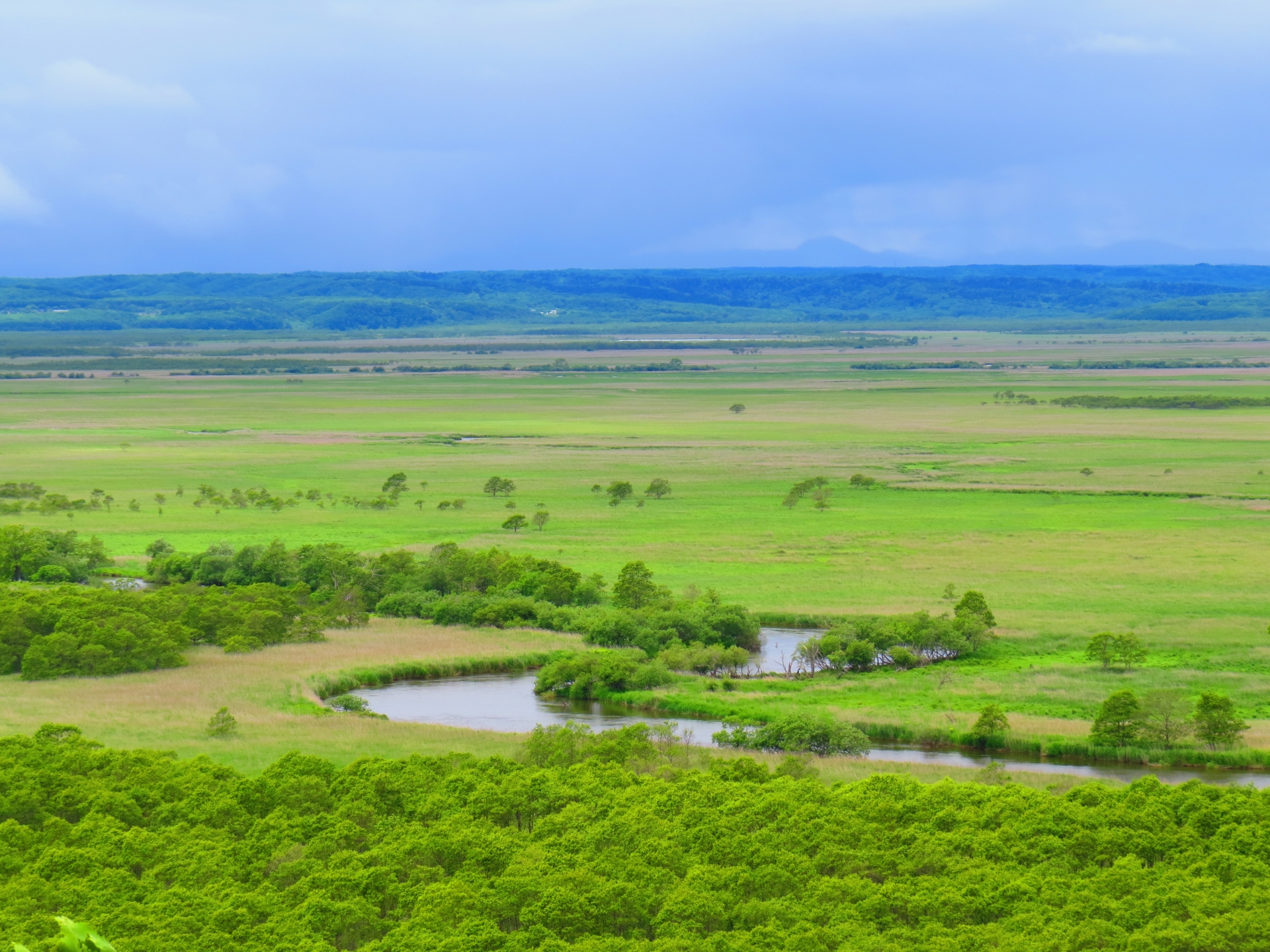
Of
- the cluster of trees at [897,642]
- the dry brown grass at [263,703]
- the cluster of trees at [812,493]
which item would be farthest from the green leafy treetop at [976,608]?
the cluster of trees at [812,493]

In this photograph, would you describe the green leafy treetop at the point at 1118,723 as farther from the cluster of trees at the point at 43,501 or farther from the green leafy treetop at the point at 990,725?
the cluster of trees at the point at 43,501

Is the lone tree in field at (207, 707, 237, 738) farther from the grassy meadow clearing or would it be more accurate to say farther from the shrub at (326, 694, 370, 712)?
the shrub at (326, 694, 370, 712)

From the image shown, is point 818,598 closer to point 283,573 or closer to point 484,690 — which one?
point 484,690

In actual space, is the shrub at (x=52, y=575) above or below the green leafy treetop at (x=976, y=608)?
below

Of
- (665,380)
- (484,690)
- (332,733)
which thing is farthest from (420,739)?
(665,380)

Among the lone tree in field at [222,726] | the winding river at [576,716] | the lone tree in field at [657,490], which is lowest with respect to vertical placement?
the winding river at [576,716]

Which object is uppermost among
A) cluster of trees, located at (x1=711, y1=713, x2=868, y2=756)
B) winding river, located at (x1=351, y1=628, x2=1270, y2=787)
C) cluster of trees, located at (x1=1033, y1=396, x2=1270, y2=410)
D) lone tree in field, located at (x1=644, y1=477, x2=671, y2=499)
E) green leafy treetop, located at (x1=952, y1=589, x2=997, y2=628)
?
cluster of trees, located at (x1=1033, y1=396, x2=1270, y2=410)

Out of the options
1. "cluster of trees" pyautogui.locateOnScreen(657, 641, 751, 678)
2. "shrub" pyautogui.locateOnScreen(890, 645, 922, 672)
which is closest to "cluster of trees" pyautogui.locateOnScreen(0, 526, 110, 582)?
"cluster of trees" pyautogui.locateOnScreen(657, 641, 751, 678)

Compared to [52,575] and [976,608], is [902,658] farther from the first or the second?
[52,575]
